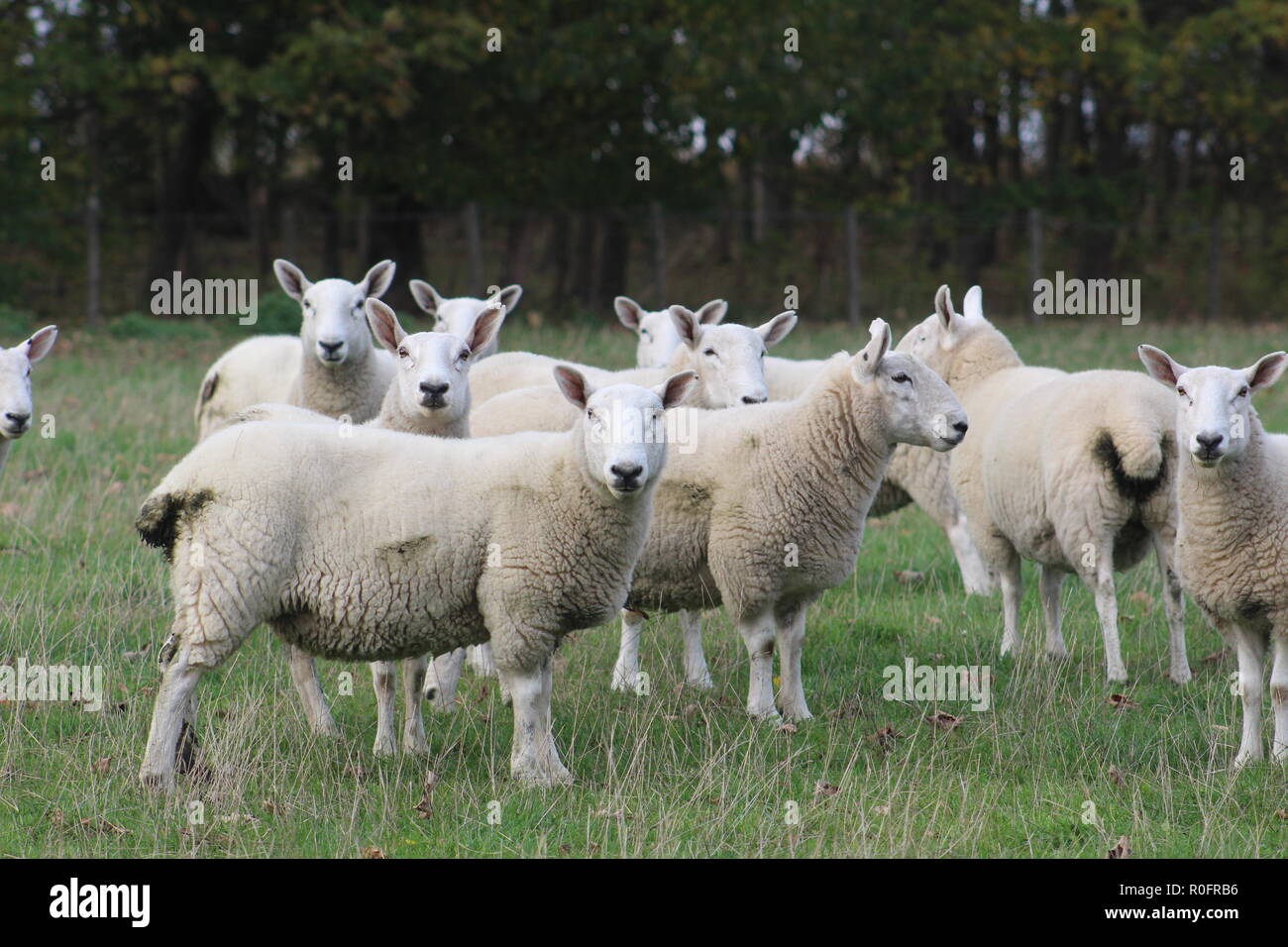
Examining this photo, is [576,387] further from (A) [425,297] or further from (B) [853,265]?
(B) [853,265]

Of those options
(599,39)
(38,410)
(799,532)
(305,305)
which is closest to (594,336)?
(599,39)

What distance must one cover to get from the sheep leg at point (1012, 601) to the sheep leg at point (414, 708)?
2988 mm

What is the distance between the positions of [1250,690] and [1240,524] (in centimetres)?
65

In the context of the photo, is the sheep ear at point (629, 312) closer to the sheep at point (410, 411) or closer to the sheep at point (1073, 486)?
the sheep at point (1073, 486)

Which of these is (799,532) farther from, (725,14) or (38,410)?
(725,14)

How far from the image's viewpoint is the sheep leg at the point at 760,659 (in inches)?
244

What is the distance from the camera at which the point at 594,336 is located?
19.7 metres

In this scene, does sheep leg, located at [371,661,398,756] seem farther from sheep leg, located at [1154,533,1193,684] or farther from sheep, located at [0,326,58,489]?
sheep leg, located at [1154,533,1193,684]

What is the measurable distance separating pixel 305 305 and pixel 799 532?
326 cm

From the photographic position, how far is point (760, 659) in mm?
6254

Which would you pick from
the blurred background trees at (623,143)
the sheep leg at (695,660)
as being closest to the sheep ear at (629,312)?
the sheep leg at (695,660)

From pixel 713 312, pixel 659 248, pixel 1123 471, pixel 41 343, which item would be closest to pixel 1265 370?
pixel 1123 471
